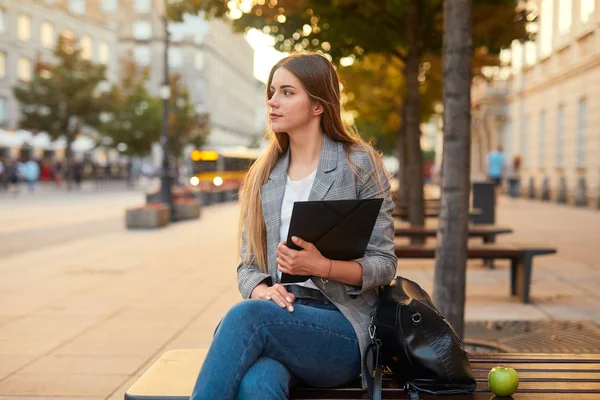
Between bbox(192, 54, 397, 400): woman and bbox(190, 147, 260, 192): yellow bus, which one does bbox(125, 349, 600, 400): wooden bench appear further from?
bbox(190, 147, 260, 192): yellow bus

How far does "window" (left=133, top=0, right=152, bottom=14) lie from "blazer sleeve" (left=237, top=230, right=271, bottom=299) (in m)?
93.6

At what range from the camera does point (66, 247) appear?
13812mm

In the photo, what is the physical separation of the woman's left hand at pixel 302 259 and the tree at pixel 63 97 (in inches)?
1752

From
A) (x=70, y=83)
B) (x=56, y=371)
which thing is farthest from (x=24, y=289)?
(x=70, y=83)

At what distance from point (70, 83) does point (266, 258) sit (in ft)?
149

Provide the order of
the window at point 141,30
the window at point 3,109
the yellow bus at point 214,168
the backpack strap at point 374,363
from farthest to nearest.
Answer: the window at point 141,30 < the window at point 3,109 < the yellow bus at point 214,168 < the backpack strap at point 374,363

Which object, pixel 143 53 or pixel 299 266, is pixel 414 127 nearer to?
pixel 299 266

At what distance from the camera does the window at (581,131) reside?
27.5 meters

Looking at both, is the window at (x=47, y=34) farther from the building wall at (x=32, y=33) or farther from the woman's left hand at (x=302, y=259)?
the woman's left hand at (x=302, y=259)

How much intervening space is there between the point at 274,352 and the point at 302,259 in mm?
344

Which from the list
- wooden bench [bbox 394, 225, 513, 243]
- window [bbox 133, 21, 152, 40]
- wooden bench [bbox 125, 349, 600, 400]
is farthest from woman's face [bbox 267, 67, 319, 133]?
window [bbox 133, 21, 152, 40]

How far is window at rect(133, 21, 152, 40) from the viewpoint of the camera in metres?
93.1

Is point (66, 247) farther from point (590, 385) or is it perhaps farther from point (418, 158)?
point (590, 385)

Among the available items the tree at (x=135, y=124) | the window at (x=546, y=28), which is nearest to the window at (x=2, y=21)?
the tree at (x=135, y=124)
